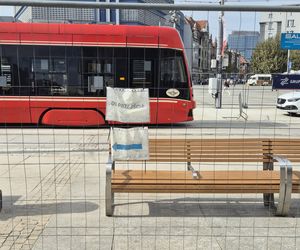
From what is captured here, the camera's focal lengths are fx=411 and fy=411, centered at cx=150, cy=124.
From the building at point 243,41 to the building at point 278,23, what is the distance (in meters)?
0.13

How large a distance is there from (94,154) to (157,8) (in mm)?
5354

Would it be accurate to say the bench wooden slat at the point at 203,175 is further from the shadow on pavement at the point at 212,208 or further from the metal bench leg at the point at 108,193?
the shadow on pavement at the point at 212,208

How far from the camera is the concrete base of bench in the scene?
453 centimetres

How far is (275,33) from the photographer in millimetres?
4770

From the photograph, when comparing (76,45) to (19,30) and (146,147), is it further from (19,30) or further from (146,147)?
(146,147)

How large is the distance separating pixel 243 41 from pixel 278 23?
73cm

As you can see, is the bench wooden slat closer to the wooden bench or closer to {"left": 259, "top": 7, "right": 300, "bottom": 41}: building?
the wooden bench

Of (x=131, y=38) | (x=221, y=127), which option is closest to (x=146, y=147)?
(x=131, y=38)

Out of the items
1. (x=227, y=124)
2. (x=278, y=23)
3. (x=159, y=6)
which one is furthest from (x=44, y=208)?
(x=227, y=124)

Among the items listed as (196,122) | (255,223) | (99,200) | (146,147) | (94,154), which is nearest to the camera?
(146,147)

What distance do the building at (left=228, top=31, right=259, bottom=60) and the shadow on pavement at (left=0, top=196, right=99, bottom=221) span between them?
2.52 metres

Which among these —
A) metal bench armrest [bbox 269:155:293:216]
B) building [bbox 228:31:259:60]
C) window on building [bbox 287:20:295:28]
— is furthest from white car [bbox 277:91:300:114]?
building [bbox 228:31:259:60]

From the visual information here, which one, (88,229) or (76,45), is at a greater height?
(76,45)

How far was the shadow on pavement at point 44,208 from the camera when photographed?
478cm
